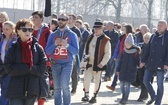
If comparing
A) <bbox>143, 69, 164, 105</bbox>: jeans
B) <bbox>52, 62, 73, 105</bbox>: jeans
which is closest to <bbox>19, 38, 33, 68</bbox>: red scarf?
<bbox>52, 62, 73, 105</bbox>: jeans

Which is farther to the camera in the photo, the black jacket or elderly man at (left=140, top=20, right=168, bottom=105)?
elderly man at (left=140, top=20, right=168, bottom=105)

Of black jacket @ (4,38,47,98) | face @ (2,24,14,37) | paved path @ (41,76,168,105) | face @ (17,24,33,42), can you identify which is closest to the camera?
black jacket @ (4,38,47,98)

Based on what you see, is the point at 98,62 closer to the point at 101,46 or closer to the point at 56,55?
the point at 101,46

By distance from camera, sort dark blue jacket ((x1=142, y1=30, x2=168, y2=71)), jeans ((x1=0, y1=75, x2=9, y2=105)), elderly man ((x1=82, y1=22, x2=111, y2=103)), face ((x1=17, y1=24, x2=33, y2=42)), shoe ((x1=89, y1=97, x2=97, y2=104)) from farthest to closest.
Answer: shoe ((x1=89, y1=97, x2=97, y2=104)) → elderly man ((x1=82, y1=22, x2=111, y2=103)) → dark blue jacket ((x1=142, y1=30, x2=168, y2=71)) → jeans ((x1=0, y1=75, x2=9, y2=105)) → face ((x1=17, y1=24, x2=33, y2=42))

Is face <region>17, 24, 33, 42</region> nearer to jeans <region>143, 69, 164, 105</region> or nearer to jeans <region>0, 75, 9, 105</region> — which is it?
jeans <region>0, 75, 9, 105</region>

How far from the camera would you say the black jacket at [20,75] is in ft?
20.6

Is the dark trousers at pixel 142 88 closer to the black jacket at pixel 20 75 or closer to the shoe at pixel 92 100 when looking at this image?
the shoe at pixel 92 100

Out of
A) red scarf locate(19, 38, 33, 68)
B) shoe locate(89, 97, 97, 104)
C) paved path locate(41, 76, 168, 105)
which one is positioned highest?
red scarf locate(19, 38, 33, 68)

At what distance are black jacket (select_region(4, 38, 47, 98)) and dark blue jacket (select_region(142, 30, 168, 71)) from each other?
164 inches

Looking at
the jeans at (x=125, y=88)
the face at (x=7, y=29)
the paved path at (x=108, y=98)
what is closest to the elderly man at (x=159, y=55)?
the jeans at (x=125, y=88)

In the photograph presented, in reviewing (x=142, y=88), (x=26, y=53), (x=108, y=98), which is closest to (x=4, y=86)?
(x=26, y=53)

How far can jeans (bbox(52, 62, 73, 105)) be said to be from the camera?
8.80 m

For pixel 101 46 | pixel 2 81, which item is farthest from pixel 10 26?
pixel 101 46

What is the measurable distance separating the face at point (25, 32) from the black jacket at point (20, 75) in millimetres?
116
